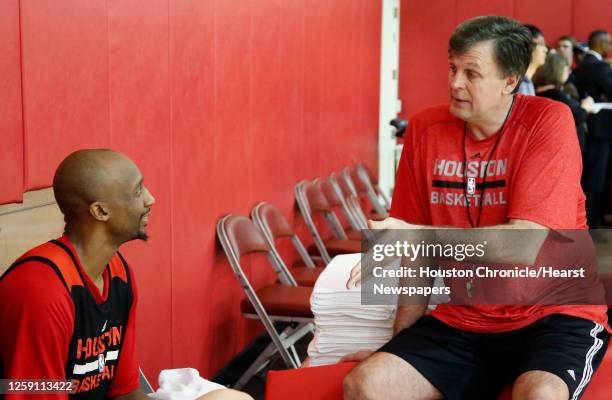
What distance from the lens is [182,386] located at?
7.41ft

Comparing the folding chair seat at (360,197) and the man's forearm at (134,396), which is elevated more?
the man's forearm at (134,396)

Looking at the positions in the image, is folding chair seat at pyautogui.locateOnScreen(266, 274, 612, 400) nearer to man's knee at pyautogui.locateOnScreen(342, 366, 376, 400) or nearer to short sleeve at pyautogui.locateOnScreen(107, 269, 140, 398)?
man's knee at pyautogui.locateOnScreen(342, 366, 376, 400)

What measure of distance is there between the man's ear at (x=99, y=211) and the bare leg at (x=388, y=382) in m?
0.91

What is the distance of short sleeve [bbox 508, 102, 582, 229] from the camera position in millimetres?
2461

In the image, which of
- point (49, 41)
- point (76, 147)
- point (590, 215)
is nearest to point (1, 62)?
point (49, 41)

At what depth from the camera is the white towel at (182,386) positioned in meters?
2.22

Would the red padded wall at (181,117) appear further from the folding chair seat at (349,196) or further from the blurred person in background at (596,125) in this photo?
the blurred person in background at (596,125)

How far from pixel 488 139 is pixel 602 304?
0.62m

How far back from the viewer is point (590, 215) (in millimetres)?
8055

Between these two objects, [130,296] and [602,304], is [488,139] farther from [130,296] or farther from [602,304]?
[130,296]

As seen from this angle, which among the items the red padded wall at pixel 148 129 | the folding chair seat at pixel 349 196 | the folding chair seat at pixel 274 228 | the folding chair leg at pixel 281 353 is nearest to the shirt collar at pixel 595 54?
the folding chair seat at pixel 349 196

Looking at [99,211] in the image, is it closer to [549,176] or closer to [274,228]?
[549,176]

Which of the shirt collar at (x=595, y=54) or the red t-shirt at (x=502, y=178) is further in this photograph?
the shirt collar at (x=595, y=54)

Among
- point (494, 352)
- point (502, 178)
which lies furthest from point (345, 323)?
point (502, 178)
